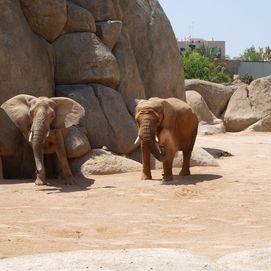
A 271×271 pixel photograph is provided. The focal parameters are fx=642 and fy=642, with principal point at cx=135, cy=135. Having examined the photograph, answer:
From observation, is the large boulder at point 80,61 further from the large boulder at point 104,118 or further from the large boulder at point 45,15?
the large boulder at point 45,15

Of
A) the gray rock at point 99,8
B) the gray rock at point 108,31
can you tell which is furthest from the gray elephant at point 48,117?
the gray rock at point 99,8

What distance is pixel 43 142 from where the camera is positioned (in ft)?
36.0

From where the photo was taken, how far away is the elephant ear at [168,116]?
36.0 feet

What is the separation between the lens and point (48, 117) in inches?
434

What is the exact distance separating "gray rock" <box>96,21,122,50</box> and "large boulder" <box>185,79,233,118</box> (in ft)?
36.5

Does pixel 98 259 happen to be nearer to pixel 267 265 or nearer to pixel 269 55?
pixel 267 265

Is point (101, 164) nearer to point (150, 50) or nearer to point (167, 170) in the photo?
point (167, 170)

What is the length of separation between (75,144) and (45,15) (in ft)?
9.18

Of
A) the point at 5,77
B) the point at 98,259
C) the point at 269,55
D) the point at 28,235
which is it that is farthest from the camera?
the point at 269,55

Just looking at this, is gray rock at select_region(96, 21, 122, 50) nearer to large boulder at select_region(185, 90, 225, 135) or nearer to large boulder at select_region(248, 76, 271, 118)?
large boulder at select_region(185, 90, 225, 135)

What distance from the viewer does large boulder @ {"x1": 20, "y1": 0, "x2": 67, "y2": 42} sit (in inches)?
507

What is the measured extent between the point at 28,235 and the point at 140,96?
848 centimetres

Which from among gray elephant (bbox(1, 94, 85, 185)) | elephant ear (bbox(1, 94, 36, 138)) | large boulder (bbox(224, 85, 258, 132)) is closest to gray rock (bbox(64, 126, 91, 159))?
gray elephant (bbox(1, 94, 85, 185))

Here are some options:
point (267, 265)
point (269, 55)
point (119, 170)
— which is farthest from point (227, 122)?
point (269, 55)
